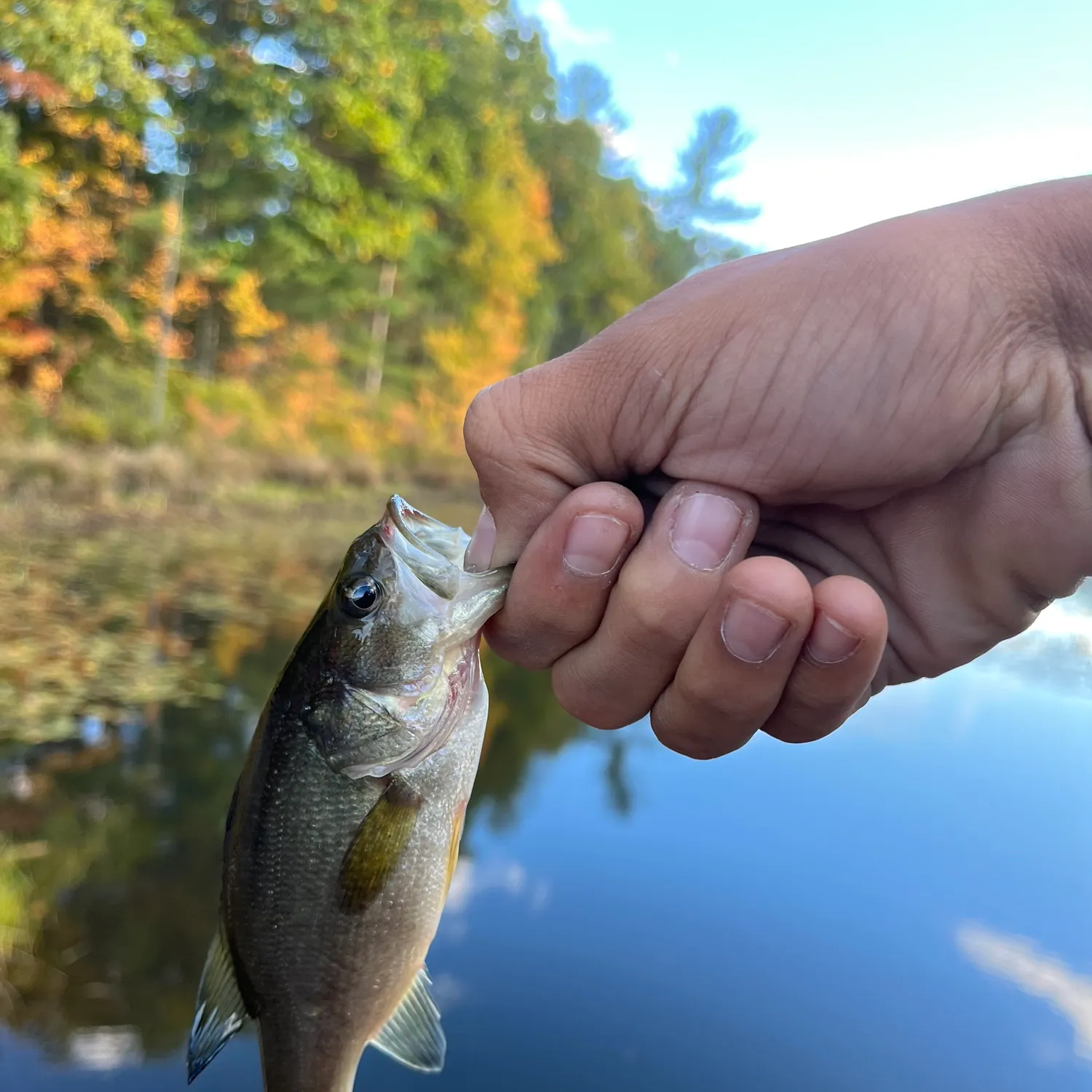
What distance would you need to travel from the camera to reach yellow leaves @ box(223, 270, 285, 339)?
64.4 feet

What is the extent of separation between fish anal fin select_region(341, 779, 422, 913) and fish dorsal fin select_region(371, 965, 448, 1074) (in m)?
0.30

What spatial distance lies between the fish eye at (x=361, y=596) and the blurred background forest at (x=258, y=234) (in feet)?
44.1

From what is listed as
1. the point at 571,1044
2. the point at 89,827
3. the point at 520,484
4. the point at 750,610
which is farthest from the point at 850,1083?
the point at 89,827

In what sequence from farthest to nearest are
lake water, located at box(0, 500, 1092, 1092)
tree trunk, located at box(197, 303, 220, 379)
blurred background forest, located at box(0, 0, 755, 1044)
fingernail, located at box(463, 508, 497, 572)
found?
1. tree trunk, located at box(197, 303, 220, 379)
2. blurred background forest, located at box(0, 0, 755, 1044)
3. lake water, located at box(0, 500, 1092, 1092)
4. fingernail, located at box(463, 508, 497, 572)

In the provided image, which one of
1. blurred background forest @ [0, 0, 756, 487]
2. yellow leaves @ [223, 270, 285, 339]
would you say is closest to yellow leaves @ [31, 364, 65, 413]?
blurred background forest @ [0, 0, 756, 487]

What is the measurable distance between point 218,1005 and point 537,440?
160cm

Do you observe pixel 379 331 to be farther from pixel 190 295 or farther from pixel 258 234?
pixel 190 295

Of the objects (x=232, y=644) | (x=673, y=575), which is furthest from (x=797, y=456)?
(x=232, y=644)

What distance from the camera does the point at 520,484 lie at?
214 cm

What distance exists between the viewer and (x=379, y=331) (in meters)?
26.1

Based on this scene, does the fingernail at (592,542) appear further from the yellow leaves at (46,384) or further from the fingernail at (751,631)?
the yellow leaves at (46,384)

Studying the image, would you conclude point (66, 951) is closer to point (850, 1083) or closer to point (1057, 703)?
point (850, 1083)

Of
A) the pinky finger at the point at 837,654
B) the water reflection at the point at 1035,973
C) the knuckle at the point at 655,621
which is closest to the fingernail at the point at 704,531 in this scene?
the knuckle at the point at 655,621

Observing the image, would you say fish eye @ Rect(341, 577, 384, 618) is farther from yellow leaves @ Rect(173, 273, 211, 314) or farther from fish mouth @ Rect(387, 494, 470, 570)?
yellow leaves @ Rect(173, 273, 211, 314)
